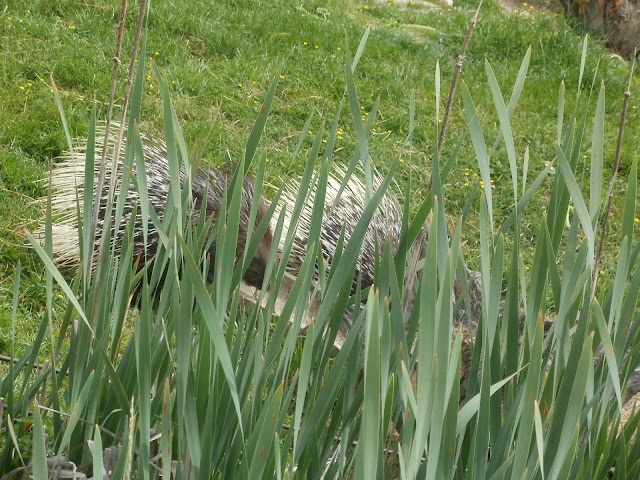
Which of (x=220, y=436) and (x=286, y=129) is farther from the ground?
(x=220, y=436)

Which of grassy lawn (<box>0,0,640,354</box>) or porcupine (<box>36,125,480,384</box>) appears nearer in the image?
porcupine (<box>36,125,480,384</box>)

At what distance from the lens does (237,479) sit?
1117 millimetres

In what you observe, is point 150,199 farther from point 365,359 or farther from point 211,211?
point 365,359

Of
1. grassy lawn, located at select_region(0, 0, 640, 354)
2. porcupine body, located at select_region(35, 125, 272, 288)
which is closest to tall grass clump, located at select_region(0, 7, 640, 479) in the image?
porcupine body, located at select_region(35, 125, 272, 288)

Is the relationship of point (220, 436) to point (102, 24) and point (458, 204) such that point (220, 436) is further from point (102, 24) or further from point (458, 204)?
point (102, 24)

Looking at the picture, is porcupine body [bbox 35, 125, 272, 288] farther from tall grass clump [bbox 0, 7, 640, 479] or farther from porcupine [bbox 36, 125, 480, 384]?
tall grass clump [bbox 0, 7, 640, 479]

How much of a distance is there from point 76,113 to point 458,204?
74.3 inches

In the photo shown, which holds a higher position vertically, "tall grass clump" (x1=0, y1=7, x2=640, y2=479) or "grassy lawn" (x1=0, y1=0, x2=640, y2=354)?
"tall grass clump" (x1=0, y1=7, x2=640, y2=479)

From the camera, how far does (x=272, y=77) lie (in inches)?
217

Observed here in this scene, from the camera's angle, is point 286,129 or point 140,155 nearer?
point 140,155

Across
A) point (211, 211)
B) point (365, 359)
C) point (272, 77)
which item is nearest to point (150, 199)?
point (211, 211)

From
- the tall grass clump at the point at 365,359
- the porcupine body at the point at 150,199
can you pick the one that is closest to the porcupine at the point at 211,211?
the porcupine body at the point at 150,199

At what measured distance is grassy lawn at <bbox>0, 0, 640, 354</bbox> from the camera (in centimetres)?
445

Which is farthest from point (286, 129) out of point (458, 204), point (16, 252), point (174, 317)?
point (174, 317)
